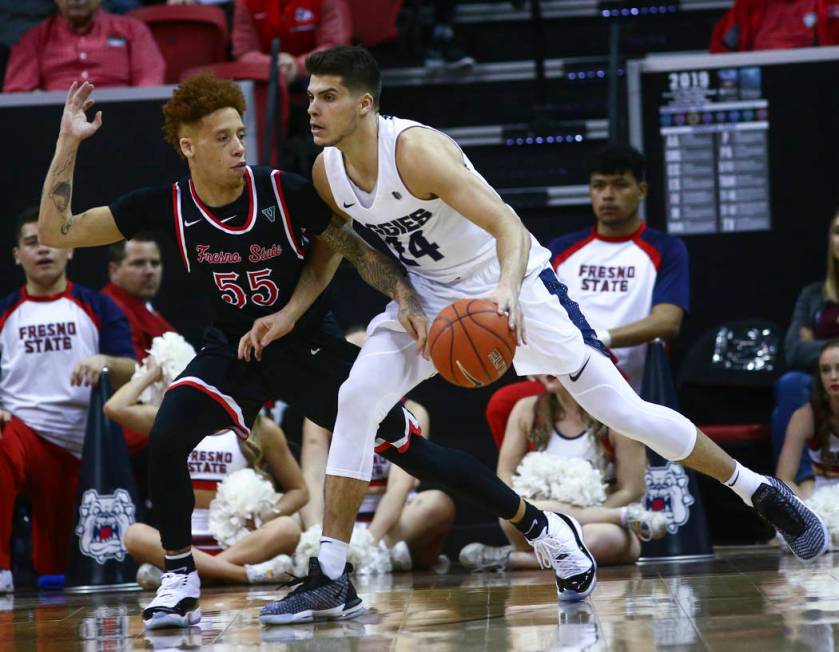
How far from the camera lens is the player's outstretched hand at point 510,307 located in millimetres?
3773

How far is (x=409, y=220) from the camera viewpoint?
169 inches

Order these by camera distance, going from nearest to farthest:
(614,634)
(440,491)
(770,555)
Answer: (614,634)
(770,555)
(440,491)

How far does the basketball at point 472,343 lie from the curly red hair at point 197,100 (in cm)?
114

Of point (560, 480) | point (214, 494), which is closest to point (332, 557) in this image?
point (560, 480)

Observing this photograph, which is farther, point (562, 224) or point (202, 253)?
point (562, 224)

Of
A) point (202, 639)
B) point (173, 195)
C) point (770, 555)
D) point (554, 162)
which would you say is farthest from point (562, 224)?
point (202, 639)

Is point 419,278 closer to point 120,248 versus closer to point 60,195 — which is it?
point 60,195

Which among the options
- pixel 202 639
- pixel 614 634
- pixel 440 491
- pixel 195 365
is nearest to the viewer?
pixel 614 634

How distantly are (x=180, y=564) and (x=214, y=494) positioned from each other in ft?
5.89

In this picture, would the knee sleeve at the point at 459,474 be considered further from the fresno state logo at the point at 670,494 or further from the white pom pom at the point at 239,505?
the fresno state logo at the point at 670,494

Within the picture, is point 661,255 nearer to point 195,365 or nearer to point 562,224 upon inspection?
point 562,224

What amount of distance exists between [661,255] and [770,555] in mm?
1532

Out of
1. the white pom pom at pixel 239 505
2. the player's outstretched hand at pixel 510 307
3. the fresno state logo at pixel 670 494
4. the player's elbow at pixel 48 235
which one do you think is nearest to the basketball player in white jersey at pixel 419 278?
the player's outstretched hand at pixel 510 307

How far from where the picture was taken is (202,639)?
3.93 m
